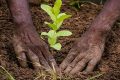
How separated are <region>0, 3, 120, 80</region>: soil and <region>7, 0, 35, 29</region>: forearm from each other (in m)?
0.12

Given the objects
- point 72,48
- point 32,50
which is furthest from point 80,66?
point 32,50

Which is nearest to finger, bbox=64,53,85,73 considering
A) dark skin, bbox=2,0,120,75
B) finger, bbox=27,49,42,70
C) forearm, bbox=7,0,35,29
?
dark skin, bbox=2,0,120,75

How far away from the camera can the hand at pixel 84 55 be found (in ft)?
5.99

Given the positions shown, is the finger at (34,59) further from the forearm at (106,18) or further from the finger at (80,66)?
the forearm at (106,18)

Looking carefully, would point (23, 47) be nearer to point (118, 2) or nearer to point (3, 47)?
point (3, 47)

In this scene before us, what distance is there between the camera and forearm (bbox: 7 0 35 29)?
198 cm

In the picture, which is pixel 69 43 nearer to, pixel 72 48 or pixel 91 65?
pixel 72 48

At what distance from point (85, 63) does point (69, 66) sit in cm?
8

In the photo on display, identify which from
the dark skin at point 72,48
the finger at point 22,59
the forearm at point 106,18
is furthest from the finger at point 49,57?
the forearm at point 106,18

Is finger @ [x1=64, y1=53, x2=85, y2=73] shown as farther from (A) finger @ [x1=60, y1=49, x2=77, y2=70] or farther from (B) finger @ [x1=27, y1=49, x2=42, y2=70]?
(B) finger @ [x1=27, y1=49, x2=42, y2=70]

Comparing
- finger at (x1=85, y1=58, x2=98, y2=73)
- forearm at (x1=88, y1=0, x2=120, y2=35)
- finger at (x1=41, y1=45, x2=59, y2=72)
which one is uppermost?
forearm at (x1=88, y1=0, x2=120, y2=35)

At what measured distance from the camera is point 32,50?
6.09 feet

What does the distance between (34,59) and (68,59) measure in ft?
Result: 0.55

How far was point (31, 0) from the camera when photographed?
2.57 m
